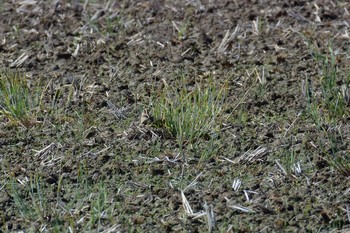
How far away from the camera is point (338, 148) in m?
3.64

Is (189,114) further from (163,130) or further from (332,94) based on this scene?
(332,94)

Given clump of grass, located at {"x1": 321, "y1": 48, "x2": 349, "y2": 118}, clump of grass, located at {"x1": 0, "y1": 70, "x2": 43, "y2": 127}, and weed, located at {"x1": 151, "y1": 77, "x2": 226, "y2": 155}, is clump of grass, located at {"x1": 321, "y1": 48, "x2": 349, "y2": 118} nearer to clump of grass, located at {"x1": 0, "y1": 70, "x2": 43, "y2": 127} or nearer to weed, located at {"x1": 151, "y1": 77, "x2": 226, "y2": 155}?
weed, located at {"x1": 151, "y1": 77, "x2": 226, "y2": 155}

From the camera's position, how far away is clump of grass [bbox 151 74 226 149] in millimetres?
3701

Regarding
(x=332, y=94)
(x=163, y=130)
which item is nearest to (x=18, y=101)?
(x=163, y=130)

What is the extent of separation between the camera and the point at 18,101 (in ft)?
12.7

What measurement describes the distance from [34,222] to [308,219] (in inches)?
40.5

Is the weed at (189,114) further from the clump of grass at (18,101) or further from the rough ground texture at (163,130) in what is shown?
the clump of grass at (18,101)

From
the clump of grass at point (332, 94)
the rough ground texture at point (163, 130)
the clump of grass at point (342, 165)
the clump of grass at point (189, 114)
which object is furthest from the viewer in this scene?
the clump of grass at point (332, 94)

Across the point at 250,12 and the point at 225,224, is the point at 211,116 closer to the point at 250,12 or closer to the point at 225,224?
the point at 225,224

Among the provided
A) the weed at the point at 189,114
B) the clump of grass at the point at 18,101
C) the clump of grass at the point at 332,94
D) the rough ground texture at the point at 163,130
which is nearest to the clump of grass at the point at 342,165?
the rough ground texture at the point at 163,130

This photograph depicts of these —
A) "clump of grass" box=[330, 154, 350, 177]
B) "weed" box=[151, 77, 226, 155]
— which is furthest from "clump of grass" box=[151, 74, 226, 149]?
"clump of grass" box=[330, 154, 350, 177]

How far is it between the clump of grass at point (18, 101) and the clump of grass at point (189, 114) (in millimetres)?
549

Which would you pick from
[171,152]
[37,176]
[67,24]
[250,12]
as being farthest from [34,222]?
[250,12]

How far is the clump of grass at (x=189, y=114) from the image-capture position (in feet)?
12.1
